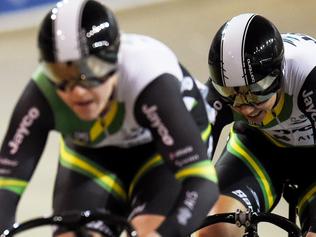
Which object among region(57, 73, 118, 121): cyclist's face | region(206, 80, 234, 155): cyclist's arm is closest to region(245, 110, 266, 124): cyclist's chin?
region(206, 80, 234, 155): cyclist's arm

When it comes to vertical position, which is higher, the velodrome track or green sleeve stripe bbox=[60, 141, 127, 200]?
green sleeve stripe bbox=[60, 141, 127, 200]

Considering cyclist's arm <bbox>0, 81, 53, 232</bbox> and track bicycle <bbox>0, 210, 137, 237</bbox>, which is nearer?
track bicycle <bbox>0, 210, 137, 237</bbox>

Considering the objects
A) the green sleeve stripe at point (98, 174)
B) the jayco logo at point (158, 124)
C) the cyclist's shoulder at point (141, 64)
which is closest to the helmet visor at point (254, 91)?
the cyclist's shoulder at point (141, 64)

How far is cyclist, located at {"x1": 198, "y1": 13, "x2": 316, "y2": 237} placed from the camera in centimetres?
254

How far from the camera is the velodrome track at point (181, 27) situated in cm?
440

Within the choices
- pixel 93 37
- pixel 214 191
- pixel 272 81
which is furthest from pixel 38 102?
pixel 272 81

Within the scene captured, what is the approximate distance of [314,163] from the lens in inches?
110

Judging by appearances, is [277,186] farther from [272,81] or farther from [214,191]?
[214,191]

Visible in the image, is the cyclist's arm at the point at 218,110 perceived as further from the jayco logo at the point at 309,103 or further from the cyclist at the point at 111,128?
the cyclist at the point at 111,128

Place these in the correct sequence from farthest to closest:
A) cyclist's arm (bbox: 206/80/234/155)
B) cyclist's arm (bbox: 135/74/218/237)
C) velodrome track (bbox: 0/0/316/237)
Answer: velodrome track (bbox: 0/0/316/237), cyclist's arm (bbox: 206/80/234/155), cyclist's arm (bbox: 135/74/218/237)

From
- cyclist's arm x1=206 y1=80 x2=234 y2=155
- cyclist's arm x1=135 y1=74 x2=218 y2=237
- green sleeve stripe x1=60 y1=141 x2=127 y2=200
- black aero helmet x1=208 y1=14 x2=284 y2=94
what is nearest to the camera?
cyclist's arm x1=135 y1=74 x2=218 y2=237

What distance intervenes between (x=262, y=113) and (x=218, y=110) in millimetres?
178

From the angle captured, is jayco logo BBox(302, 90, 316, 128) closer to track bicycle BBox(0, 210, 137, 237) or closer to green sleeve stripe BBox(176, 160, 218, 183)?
green sleeve stripe BBox(176, 160, 218, 183)

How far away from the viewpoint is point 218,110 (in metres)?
2.75
